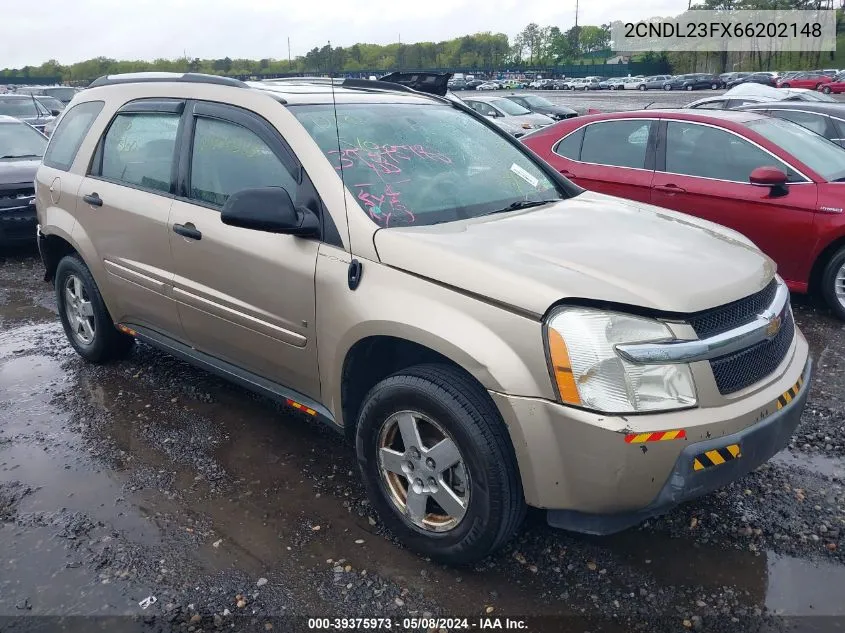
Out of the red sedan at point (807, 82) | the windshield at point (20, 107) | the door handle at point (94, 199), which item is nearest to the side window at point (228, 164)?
the door handle at point (94, 199)

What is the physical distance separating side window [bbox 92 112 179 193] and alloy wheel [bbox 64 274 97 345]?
864 mm

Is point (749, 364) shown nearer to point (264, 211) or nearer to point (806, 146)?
point (264, 211)

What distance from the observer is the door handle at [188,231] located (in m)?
3.65

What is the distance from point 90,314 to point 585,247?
11.6ft

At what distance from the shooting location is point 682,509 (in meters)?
3.28

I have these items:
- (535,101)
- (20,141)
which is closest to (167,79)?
(20,141)

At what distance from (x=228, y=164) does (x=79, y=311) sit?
2.08 meters

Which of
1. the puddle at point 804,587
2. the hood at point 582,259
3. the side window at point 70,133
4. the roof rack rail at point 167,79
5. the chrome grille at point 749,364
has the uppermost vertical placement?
the roof rack rail at point 167,79

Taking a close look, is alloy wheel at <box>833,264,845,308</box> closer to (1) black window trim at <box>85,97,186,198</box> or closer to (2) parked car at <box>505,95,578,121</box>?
(1) black window trim at <box>85,97,186,198</box>

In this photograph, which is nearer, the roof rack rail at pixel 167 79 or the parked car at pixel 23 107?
the roof rack rail at pixel 167 79

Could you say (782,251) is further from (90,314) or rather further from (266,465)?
(90,314)

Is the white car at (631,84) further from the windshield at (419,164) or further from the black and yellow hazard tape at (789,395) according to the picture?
the black and yellow hazard tape at (789,395)

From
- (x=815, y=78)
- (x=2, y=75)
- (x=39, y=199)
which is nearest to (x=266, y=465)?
(x=39, y=199)

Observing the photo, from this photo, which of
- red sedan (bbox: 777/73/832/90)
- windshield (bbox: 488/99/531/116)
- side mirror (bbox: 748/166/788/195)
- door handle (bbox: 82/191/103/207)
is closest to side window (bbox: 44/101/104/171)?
door handle (bbox: 82/191/103/207)
